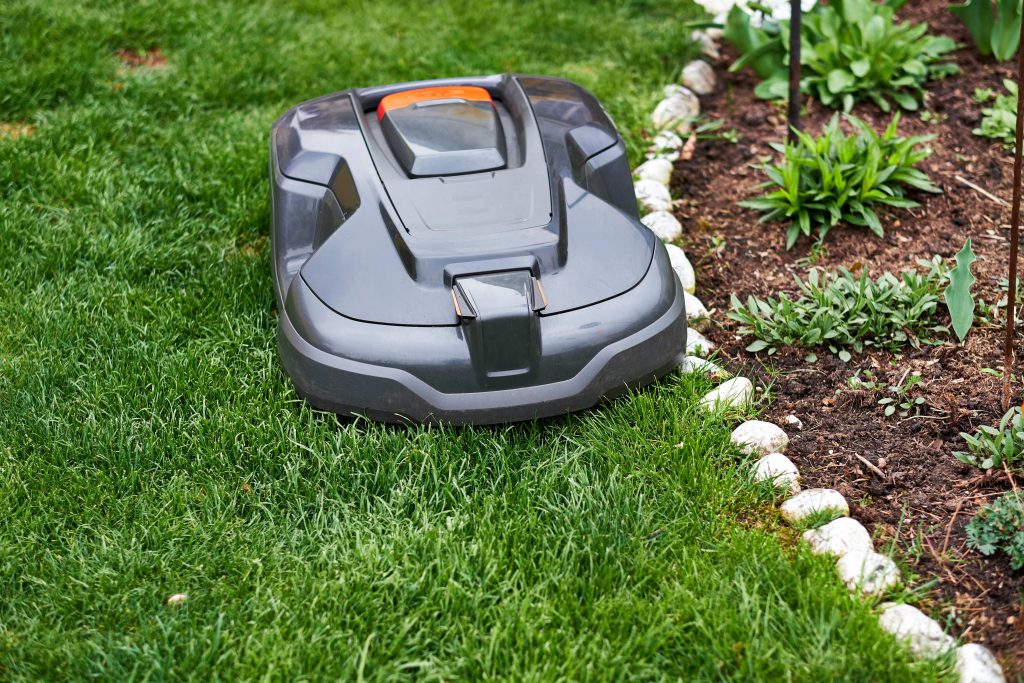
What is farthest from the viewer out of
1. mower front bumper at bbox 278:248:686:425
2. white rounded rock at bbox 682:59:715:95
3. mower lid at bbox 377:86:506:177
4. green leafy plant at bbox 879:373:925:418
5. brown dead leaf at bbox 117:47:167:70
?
brown dead leaf at bbox 117:47:167:70

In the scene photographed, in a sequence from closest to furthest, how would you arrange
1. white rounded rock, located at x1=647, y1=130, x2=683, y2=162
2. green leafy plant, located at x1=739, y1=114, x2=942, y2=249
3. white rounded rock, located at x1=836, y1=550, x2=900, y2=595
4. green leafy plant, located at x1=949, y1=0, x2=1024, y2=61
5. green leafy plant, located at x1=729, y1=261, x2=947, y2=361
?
white rounded rock, located at x1=836, y1=550, x2=900, y2=595
green leafy plant, located at x1=729, y1=261, x2=947, y2=361
green leafy plant, located at x1=739, y1=114, x2=942, y2=249
white rounded rock, located at x1=647, y1=130, x2=683, y2=162
green leafy plant, located at x1=949, y1=0, x2=1024, y2=61

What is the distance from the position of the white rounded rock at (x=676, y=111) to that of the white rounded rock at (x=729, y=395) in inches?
55.2

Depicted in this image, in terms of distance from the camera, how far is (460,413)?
2238 mm

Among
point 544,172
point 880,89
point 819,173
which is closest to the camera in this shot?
point 544,172

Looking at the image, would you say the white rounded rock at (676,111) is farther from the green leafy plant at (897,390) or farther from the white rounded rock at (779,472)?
the white rounded rock at (779,472)

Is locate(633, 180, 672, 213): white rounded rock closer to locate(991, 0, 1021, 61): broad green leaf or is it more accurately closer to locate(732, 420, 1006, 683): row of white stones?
locate(732, 420, 1006, 683): row of white stones

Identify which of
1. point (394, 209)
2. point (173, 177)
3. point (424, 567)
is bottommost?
point (424, 567)

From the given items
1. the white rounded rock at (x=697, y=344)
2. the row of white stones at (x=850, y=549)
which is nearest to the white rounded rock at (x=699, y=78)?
the white rounded rock at (x=697, y=344)

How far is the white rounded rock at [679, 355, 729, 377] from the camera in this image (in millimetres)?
2518

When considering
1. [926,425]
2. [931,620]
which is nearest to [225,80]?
[926,425]

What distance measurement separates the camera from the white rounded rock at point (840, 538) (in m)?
2.01

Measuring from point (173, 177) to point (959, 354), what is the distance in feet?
8.02

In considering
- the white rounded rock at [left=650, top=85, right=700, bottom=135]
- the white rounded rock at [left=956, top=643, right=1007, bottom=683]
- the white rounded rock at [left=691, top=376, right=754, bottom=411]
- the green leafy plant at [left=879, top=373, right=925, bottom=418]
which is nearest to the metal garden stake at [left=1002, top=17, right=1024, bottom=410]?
the green leafy plant at [left=879, top=373, right=925, bottom=418]

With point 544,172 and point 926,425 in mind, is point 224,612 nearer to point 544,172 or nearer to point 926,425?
point 544,172
